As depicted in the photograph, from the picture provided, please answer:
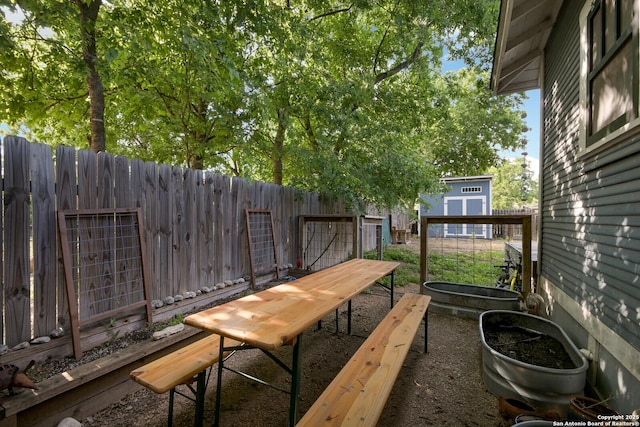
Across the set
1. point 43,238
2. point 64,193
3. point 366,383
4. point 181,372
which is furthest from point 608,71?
point 43,238

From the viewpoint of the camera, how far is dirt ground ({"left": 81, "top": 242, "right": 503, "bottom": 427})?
6.26 ft

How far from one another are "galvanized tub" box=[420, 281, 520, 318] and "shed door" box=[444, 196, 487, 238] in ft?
32.3

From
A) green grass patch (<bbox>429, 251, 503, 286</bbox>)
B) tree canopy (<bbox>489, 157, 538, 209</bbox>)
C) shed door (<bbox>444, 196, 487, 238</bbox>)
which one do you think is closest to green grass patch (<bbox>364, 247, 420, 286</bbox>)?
green grass patch (<bbox>429, 251, 503, 286</bbox>)

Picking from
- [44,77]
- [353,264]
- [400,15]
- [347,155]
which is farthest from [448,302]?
[44,77]

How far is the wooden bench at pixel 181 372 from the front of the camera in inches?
58.6

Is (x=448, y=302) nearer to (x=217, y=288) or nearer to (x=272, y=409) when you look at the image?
(x=272, y=409)

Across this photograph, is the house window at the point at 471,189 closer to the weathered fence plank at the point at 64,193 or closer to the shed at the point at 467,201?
the shed at the point at 467,201

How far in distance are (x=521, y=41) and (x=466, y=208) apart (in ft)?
36.1

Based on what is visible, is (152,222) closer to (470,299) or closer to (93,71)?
(93,71)

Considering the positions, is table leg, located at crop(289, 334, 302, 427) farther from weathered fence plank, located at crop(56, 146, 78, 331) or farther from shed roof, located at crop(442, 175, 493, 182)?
shed roof, located at crop(442, 175, 493, 182)

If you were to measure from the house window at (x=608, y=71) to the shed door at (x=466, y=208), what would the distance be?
1150cm

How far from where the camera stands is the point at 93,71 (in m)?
3.63

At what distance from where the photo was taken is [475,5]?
574 centimetres

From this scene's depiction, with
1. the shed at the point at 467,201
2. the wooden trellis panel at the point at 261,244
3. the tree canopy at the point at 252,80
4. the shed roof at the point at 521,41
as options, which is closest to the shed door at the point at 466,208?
the shed at the point at 467,201
